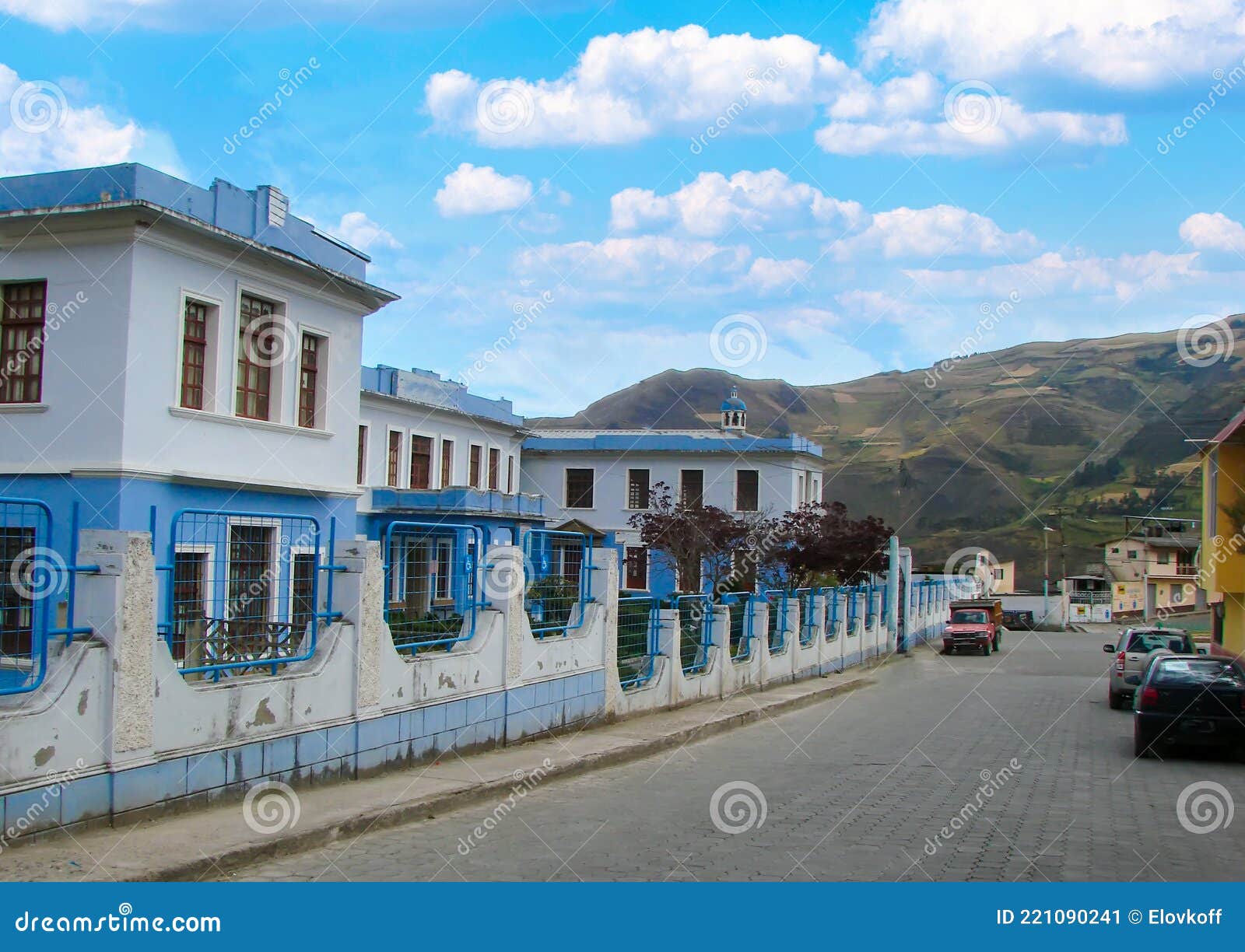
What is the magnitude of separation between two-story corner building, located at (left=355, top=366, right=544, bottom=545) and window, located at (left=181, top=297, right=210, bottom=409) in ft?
50.3

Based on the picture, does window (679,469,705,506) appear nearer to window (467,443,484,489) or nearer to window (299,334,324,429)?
window (467,443,484,489)

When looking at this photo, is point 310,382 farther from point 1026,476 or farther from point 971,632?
point 1026,476

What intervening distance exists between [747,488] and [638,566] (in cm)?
637

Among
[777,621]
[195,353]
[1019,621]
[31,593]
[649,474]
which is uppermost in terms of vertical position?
[195,353]

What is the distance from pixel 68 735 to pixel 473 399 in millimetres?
38358

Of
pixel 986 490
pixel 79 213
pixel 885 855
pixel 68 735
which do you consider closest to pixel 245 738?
pixel 68 735

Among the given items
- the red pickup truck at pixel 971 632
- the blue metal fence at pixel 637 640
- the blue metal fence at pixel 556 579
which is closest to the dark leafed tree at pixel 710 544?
the red pickup truck at pixel 971 632

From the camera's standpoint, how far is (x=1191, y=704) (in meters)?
14.6

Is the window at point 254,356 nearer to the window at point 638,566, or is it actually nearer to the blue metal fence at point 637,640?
the blue metal fence at point 637,640

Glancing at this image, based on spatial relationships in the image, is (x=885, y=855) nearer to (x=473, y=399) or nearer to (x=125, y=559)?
(x=125, y=559)

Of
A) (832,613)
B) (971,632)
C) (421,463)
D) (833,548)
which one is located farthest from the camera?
(971,632)

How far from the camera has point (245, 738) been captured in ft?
29.1

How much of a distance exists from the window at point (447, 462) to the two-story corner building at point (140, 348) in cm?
1941

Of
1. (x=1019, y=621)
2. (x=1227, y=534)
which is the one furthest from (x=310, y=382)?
(x=1019, y=621)
